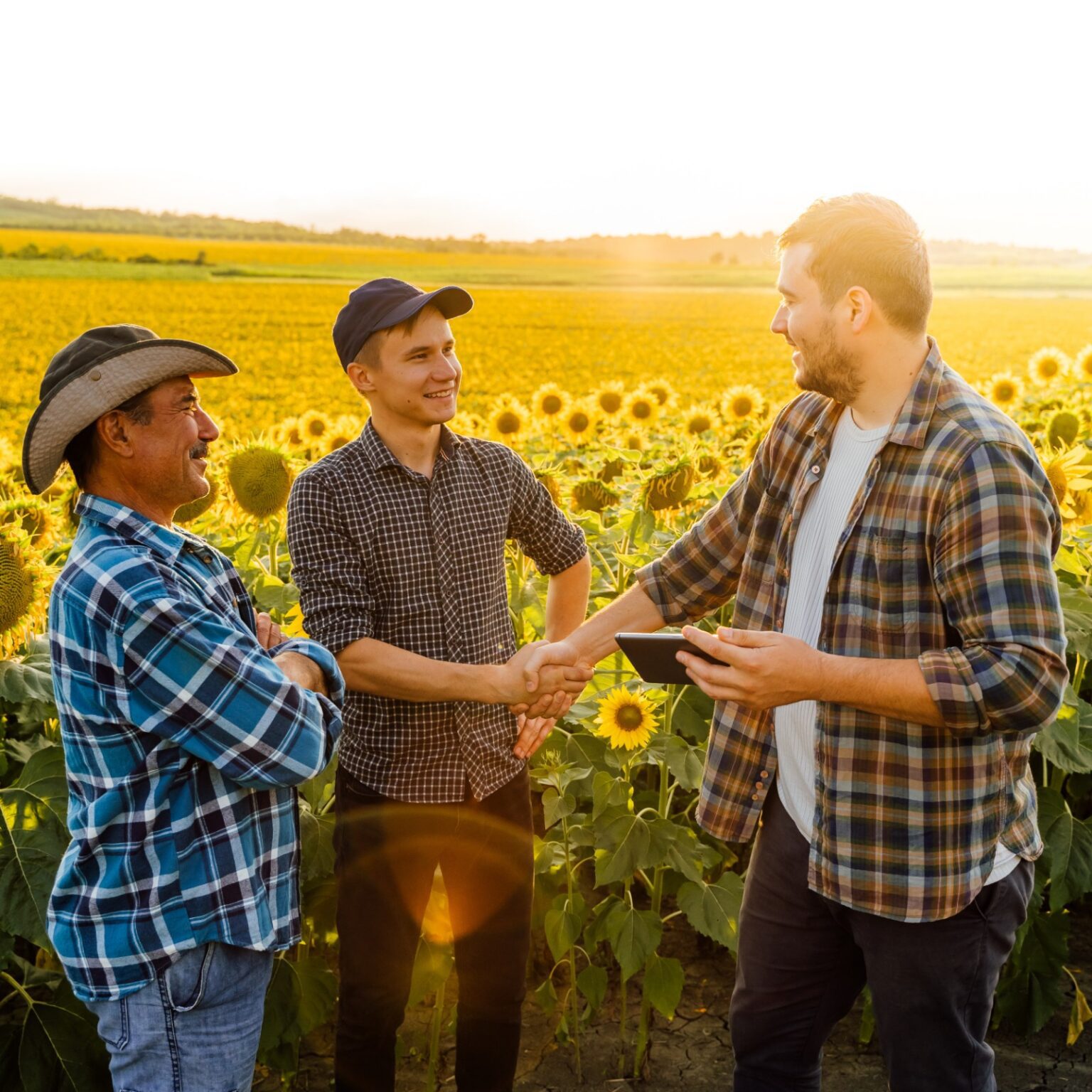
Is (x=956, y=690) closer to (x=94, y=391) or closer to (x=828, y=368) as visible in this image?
(x=828, y=368)

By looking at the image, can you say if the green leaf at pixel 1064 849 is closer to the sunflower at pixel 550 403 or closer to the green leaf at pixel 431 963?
the green leaf at pixel 431 963

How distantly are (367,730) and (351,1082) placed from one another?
99 cm

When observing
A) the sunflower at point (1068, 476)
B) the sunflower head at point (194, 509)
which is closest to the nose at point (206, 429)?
the sunflower head at point (194, 509)

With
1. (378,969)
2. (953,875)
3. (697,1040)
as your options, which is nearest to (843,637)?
(953,875)

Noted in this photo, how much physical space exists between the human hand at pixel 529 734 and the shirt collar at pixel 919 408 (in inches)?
54.8

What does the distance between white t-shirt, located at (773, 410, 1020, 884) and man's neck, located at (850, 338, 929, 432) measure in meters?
0.05

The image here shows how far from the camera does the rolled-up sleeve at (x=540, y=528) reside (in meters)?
3.39

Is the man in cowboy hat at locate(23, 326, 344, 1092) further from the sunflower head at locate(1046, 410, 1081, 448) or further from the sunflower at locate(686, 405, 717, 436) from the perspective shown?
the sunflower head at locate(1046, 410, 1081, 448)

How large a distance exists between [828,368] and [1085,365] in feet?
20.3

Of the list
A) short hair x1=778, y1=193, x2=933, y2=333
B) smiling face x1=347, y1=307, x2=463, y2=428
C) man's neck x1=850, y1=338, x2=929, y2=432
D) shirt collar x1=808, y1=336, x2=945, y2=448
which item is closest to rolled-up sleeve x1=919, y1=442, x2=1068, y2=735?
shirt collar x1=808, y1=336, x2=945, y2=448

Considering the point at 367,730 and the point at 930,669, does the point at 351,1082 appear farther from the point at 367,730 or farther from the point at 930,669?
the point at 930,669

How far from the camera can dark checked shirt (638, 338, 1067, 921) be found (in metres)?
2.17

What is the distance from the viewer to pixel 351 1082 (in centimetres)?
310

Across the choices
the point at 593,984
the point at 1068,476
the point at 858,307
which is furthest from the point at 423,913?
the point at 1068,476
